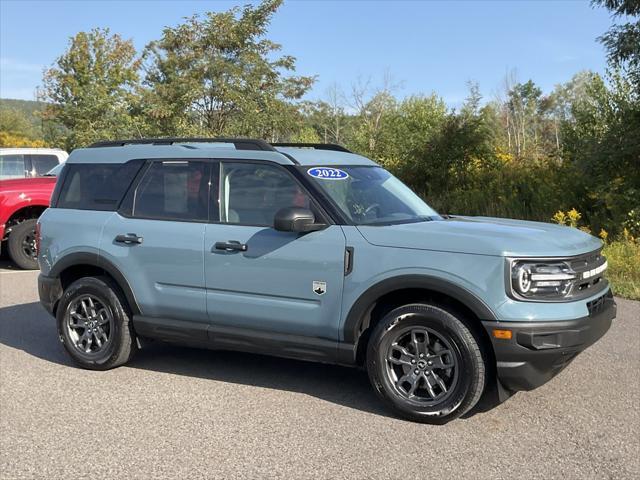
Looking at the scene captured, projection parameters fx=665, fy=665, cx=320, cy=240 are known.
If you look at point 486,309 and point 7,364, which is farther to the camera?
point 7,364

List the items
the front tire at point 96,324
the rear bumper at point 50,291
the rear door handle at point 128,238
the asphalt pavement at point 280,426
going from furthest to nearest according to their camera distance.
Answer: the rear bumper at point 50,291, the front tire at point 96,324, the rear door handle at point 128,238, the asphalt pavement at point 280,426

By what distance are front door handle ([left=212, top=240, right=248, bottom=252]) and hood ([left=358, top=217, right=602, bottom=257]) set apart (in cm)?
91

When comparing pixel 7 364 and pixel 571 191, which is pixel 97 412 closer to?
pixel 7 364

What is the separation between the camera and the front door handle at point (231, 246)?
4841 millimetres

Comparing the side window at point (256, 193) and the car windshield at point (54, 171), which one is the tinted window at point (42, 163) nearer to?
the car windshield at point (54, 171)

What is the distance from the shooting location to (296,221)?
4500 millimetres

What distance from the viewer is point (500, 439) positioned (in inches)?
158

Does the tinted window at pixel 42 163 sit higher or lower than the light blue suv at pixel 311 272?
higher

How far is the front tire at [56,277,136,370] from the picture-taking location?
5445mm

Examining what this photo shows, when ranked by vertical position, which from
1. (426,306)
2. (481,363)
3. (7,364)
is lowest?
(7,364)

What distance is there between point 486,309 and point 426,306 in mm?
402

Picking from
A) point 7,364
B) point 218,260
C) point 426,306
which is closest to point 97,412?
point 218,260

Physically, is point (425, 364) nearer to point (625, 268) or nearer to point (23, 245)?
point (625, 268)

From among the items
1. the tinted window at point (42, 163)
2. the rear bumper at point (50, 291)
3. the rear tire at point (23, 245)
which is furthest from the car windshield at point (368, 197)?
the tinted window at point (42, 163)
